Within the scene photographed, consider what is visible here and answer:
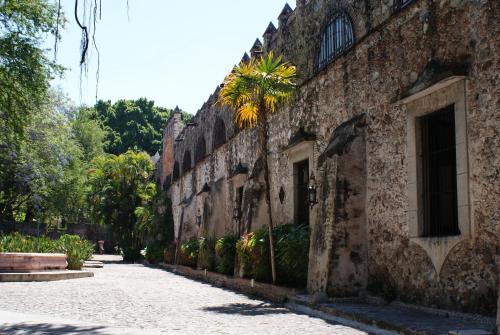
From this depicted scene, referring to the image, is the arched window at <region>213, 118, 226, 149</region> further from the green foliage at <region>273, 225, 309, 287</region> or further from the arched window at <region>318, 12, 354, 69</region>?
the green foliage at <region>273, 225, 309, 287</region>

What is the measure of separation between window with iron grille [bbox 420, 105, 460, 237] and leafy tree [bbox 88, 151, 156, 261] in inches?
1027

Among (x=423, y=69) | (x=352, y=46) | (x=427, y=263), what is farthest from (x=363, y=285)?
(x=352, y=46)

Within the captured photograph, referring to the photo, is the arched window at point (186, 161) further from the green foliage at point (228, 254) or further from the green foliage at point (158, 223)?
the green foliage at point (228, 254)

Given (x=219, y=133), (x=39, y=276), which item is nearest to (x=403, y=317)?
(x=39, y=276)

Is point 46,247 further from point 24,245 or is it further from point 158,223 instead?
point 158,223

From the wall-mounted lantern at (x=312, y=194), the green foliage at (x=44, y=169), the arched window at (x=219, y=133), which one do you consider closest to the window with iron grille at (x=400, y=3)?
the wall-mounted lantern at (x=312, y=194)

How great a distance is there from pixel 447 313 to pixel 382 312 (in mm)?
858

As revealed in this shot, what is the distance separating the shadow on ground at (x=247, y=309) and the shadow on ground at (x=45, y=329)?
2730 mm

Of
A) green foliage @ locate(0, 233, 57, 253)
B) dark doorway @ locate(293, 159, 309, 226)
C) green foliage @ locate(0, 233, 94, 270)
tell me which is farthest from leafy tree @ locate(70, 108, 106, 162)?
dark doorway @ locate(293, 159, 309, 226)

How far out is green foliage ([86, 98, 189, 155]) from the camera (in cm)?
5909

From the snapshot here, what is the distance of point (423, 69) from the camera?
844cm

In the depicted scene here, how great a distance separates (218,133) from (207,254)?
5.60 meters

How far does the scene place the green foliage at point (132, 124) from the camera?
194ft

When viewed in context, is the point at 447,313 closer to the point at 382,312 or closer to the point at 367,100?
the point at 382,312
